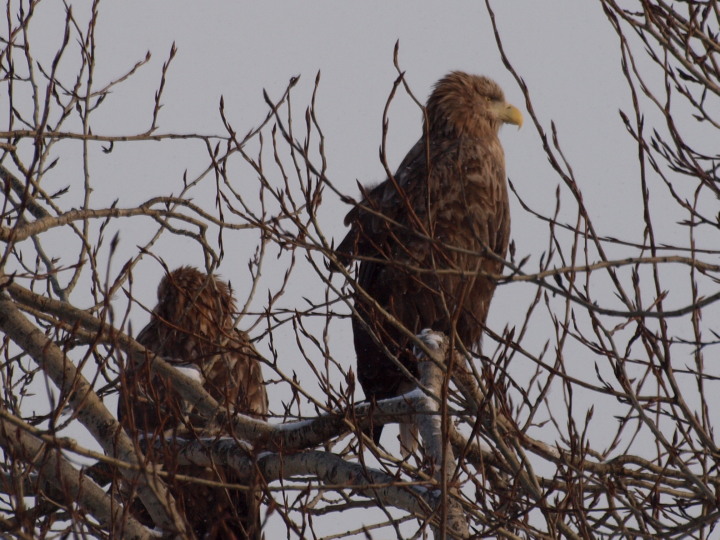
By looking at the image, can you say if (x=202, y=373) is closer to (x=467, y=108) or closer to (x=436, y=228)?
(x=436, y=228)

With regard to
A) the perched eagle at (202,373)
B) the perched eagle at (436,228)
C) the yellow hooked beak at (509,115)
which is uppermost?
the yellow hooked beak at (509,115)

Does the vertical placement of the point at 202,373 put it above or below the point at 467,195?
below

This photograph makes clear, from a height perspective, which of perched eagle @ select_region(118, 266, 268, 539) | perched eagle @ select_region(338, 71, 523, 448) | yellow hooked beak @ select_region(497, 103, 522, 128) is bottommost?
perched eagle @ select_region(118, 266, 268, 539)

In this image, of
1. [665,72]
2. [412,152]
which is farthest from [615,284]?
[412,152]

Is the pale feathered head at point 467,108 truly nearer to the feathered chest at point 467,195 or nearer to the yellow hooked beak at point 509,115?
the yellow hooked beak at point 509,115

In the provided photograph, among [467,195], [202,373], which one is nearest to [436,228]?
[467,195]

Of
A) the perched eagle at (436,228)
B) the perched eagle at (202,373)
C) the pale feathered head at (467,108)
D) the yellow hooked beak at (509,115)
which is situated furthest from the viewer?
the yellow hooked beak at (509,115)

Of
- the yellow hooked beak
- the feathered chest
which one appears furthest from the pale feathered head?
the feathered chest

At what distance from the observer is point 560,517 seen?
3.61 m

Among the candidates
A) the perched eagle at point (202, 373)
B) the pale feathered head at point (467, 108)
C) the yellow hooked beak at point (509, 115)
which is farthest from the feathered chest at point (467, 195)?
the perched eagle at point (202, 373)

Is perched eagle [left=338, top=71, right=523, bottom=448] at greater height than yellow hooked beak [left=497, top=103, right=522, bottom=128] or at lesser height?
lesser

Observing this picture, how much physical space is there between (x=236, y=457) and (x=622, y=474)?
157 cm

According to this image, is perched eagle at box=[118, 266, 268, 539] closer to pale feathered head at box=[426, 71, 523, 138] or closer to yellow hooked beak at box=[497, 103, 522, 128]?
pale feathered head at box=[426, 71, 523, 138]

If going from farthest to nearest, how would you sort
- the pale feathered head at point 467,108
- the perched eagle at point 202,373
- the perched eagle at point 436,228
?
1. the pale feathered head at point 467,108
2. the perched eagle at point 436,228
3. the perched eagle at point 202,373
